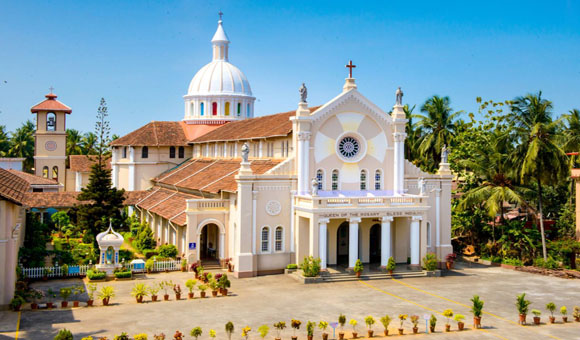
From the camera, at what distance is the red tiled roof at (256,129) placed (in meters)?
40.3

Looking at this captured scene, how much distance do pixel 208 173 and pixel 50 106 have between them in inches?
1153

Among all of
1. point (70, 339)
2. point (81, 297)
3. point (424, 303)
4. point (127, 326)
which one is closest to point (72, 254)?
point (81, 297)

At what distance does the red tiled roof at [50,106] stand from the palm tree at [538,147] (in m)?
46.8

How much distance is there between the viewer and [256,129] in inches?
1774

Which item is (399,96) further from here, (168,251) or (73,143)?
(73,143)

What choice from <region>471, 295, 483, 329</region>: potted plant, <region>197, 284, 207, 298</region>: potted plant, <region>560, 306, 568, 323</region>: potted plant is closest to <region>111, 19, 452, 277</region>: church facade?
<region>197, 284, 207, 298</region>: potted plant

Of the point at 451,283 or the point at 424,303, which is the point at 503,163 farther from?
the point at 424,303

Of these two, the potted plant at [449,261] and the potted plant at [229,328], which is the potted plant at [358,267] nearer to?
the potted plant at [449,261]

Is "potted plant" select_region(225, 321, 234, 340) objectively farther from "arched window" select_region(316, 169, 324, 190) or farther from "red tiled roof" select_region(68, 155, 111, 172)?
"red tiled roof" select_region(68, 155, 111, 172)

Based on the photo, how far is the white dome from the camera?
58875 millimetres

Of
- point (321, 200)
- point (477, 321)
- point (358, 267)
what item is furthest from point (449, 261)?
point (477, 321)

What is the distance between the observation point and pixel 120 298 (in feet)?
93.0

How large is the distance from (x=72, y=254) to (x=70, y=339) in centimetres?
1848

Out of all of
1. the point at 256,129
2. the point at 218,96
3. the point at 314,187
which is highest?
the point at 218,96
